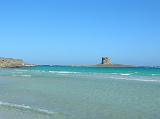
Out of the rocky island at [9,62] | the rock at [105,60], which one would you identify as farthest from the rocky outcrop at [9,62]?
the rock at [105,60]

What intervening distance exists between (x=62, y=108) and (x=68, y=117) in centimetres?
177

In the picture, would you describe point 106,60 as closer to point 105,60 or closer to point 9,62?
point 105,60

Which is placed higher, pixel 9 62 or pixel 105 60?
pixel 105 60

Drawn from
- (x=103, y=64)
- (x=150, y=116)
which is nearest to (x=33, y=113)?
(x=150, y=116)

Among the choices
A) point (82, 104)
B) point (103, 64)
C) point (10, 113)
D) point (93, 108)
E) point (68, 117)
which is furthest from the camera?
point (103, 64)

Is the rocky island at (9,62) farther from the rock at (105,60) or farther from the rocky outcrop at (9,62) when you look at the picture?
the rock at (105,60)

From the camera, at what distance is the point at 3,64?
149750 millimetres

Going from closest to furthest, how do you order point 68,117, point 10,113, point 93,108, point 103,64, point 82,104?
point 68,117
point 10,113
point 93,108
point 82,104
point 103,64

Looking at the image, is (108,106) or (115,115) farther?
(108,106)

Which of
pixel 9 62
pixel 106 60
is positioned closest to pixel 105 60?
pixel 106 60

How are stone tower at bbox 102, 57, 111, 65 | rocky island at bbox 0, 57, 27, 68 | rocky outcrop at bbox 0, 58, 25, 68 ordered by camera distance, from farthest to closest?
rocky outcrop at bbox 0, 58, 25, 68 → stone tower at bbox 102, 57, 111, 65 → rocky island at bbox 0, 57, 27, 68

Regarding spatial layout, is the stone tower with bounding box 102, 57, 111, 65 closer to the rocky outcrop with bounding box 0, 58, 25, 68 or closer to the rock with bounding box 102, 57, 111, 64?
the rock with bounding box 102, 57, 111, 64

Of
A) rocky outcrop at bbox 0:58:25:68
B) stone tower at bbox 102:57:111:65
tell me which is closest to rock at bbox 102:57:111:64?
stone tower at bbox 102:57:111:65

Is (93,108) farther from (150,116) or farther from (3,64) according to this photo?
(3,64)
